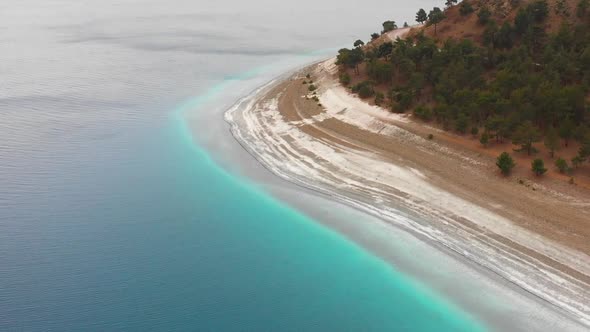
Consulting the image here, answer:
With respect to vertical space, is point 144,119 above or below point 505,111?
above

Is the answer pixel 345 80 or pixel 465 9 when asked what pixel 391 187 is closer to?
pixel 345 80

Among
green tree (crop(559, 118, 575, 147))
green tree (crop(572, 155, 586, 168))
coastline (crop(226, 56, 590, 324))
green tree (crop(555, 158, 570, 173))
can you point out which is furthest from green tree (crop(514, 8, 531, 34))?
green tree (crop(555, 158, 570, 173))

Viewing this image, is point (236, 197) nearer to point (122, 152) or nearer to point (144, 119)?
point (122, 152)

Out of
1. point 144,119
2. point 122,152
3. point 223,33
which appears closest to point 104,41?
point 223,33

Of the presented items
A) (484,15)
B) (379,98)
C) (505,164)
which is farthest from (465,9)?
(505,164)

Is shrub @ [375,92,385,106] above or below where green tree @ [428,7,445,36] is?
below

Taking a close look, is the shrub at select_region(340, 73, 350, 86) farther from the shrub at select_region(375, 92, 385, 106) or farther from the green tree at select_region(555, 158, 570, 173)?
the green tree at select_region(555, 158, 570, 173)
